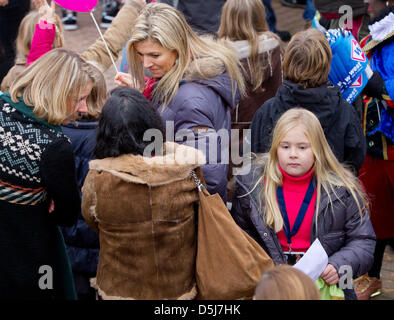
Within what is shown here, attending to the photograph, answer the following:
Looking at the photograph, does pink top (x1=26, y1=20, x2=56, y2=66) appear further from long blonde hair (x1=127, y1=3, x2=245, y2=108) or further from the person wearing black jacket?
the person wearing black jacket

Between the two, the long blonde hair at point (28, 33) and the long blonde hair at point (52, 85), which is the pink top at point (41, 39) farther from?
the long blonde hair at point (52, 85)

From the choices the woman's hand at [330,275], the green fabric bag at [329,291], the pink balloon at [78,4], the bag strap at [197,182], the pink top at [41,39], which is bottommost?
the green fabric bag at [329,291]

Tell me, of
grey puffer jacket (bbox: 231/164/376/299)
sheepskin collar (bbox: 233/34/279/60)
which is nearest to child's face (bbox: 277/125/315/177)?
grey puffer jacket (bbox: 231/164/376/299)

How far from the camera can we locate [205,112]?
3.08m

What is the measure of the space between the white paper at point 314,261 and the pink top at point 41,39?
2.33m

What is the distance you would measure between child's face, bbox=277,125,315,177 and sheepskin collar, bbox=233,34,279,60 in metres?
1.54

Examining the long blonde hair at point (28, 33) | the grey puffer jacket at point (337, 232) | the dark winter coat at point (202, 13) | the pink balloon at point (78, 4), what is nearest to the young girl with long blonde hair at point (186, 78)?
the grey puffer jacket at point (337, 232)

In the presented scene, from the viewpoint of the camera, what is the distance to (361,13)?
16.4ft

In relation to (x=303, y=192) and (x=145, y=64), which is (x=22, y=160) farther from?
(x=303, y=192)

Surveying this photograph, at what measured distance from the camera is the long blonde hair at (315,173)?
2914mm

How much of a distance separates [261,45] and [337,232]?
202 centimetres

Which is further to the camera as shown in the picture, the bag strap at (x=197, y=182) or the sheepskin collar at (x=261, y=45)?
the sheepskin collar at (x=261, y=45)

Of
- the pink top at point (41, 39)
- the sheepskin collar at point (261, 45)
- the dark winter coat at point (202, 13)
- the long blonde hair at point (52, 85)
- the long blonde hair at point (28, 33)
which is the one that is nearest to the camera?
the long blonde hair at point (52, 85)

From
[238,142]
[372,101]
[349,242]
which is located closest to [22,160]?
[349,242]
